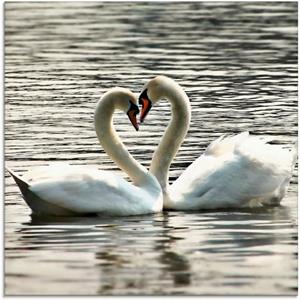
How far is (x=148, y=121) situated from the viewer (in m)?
19.1

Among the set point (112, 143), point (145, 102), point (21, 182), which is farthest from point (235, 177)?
point (21, 182)

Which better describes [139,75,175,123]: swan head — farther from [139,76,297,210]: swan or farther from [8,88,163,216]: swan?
[8,88,163,216]: swan

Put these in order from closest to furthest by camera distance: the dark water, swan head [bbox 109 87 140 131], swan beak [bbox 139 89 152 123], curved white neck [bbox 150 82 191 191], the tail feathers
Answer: the dark water < the tail feathers < swan head [bbox 109 87 140 131] < swan beak [bbox 139 89 152 123] < curved white neck [bbox 150 82 191 191]

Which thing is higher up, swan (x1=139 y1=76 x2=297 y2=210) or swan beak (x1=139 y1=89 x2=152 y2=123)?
swan beak (x1=139 y1=89 x2=152 y2=123)

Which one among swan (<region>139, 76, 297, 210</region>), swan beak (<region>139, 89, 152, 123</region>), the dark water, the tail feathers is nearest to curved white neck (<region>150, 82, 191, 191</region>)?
swan (<region>139, 76, 297, 210</region>)

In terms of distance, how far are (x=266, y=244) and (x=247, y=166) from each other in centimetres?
233

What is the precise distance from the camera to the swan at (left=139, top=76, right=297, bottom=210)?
585 inches

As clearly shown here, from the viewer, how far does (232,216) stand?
1448 cm

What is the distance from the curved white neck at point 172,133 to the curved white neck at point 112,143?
0.34m

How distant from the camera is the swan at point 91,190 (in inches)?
551

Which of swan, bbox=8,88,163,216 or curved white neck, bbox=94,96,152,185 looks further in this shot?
curved white neck, bbox=94,96,152,185

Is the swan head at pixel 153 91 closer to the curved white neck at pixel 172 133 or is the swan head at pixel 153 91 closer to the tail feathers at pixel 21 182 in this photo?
the curved white neck at pixel 172 133

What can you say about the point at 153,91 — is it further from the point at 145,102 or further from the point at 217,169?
the point at 217,169

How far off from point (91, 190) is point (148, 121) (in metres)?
5.11
